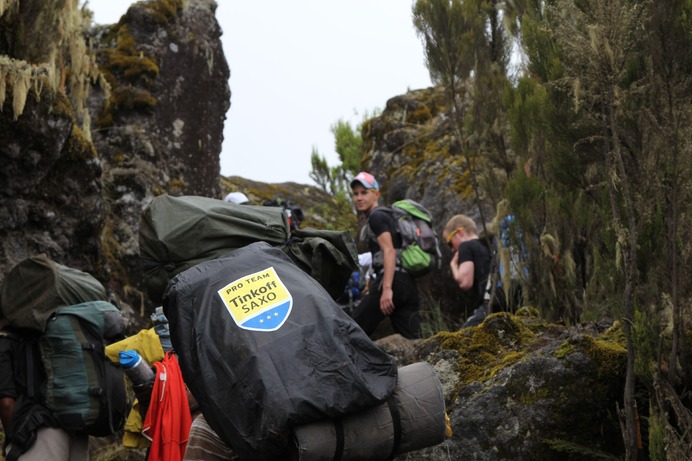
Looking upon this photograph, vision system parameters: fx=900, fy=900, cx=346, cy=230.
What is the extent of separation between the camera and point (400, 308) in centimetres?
803

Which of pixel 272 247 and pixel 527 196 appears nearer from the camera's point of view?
pixel 272 247

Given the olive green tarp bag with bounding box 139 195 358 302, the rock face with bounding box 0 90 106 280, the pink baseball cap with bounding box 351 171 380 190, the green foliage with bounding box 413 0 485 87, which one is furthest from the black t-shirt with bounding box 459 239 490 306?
the olive green tarp bag with bounding box 139 195 358 302

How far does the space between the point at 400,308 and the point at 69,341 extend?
365 cm

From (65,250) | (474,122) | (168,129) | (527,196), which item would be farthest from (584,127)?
(168,129)

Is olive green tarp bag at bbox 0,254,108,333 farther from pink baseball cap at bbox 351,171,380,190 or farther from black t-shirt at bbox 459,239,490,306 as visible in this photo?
black t-shirt at bbox 459,239,490,306

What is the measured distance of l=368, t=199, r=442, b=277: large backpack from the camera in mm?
7949

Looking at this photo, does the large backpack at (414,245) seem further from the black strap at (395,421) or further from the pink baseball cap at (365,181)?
the black strap at (395,421)

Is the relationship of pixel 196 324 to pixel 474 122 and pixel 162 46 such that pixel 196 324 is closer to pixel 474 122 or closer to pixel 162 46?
pixel 474 122

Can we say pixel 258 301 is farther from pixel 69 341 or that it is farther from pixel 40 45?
pixel 40 45

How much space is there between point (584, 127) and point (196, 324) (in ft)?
10.6

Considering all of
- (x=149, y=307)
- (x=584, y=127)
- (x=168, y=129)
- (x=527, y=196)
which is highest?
(x=168, y=129)

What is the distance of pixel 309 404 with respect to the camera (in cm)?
270

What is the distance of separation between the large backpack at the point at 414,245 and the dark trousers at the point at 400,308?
117mm

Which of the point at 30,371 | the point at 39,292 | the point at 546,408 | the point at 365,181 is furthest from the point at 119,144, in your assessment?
the point at 546,408
